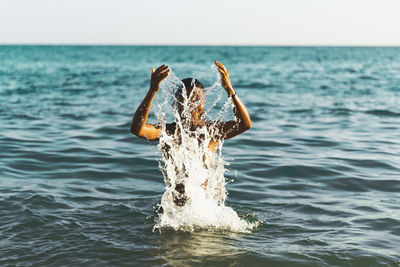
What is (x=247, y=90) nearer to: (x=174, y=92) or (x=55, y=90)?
(x=55, y=90)

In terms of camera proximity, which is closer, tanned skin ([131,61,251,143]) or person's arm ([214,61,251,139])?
tanned skin ([131,61,251,143])

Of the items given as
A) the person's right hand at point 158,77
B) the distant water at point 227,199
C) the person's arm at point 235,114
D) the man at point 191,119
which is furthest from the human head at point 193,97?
the person's right hand at point 158,77

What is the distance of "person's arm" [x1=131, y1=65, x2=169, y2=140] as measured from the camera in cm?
465

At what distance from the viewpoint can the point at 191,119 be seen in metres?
5.48

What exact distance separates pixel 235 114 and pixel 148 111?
1.07 m

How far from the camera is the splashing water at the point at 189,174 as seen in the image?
18.2 feet

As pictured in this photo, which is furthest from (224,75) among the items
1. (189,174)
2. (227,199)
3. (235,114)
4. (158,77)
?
(227,199)

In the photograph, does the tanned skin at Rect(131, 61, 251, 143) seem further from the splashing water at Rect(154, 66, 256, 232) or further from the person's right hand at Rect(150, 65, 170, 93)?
the splashing water at Rect(154, 66, 256, 232)

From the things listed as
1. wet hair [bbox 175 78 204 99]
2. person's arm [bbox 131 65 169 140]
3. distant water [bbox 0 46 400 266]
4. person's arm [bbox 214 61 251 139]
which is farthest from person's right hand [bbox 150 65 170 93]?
distant water [bbox 0 46 400 266]

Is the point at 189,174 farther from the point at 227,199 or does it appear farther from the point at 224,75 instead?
the point at 227,199

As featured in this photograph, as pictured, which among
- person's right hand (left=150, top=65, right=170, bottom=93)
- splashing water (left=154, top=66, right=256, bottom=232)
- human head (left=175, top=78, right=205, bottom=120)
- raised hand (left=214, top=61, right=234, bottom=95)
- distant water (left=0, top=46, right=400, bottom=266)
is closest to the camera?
person's right hand (left=150, top=65, right=170, bottom=93)

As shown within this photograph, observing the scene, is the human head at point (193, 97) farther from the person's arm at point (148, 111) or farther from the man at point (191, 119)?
→ the person's arm at point (148, 111)

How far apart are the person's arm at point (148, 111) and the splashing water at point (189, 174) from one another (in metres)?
0.31

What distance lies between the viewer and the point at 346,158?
33.2 feet
